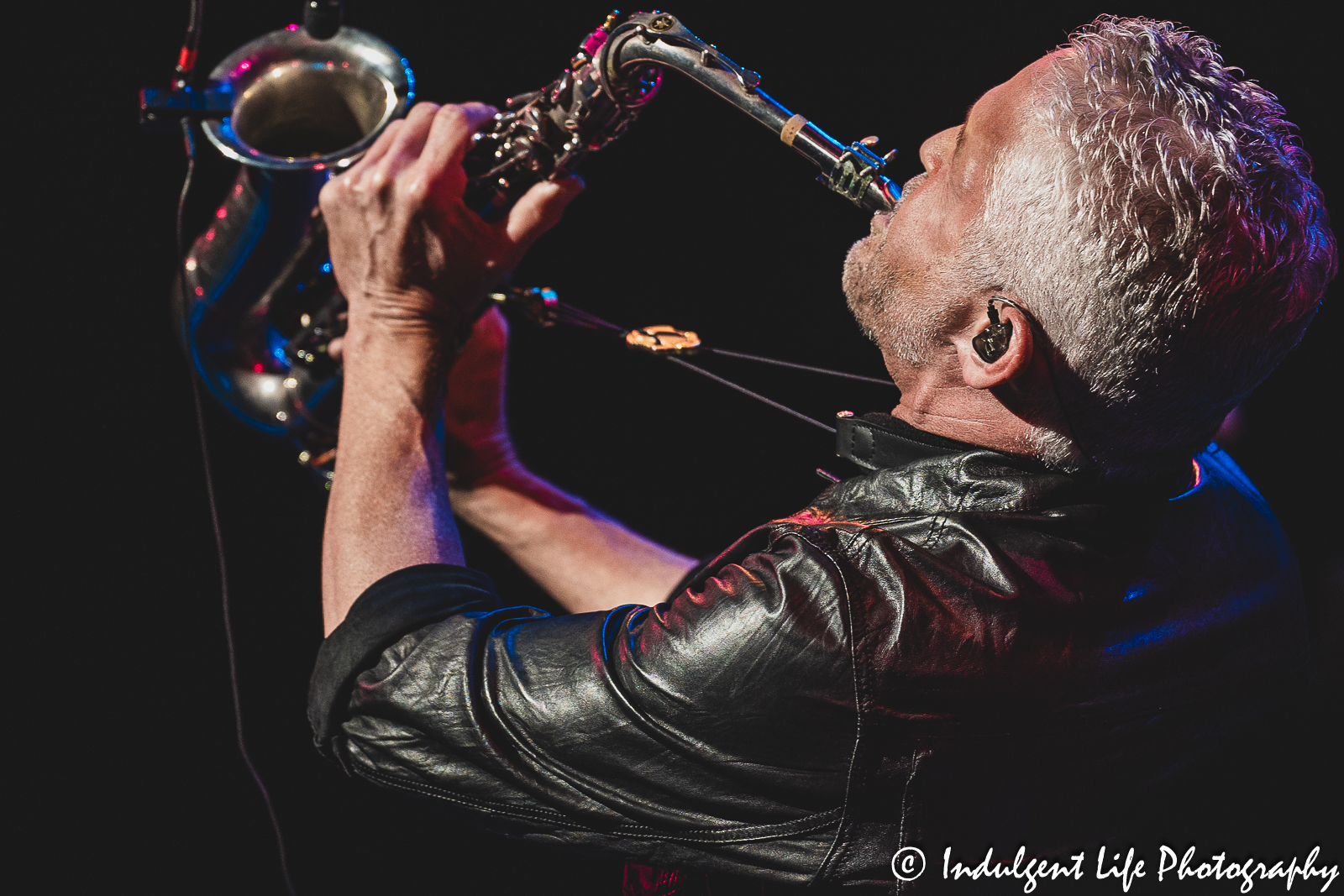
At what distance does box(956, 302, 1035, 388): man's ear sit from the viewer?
4.19ft

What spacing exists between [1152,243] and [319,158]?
1.52m

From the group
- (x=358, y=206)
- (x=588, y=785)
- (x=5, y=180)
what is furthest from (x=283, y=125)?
(x=588, y=785)

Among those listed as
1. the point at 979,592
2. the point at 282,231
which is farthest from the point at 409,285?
the point at 979,592

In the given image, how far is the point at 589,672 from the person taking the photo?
122 cm

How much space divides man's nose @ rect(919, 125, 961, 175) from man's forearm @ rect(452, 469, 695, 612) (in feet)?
3.39

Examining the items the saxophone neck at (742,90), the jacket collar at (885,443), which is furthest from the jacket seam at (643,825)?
the saxophone neck at (742,90)

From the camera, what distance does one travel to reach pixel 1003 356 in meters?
1.29

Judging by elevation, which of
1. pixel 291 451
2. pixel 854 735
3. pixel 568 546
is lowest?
pixel 291 451

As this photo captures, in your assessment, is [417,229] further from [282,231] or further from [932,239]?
[932,239]

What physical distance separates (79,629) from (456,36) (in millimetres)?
1883

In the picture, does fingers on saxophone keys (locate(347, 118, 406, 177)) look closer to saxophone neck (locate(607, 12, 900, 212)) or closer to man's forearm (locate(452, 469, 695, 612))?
saxophone neck (locate(607, 12, 900, 212))

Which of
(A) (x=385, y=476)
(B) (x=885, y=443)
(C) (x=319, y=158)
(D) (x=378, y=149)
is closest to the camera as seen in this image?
(B) (x=885, y=443)

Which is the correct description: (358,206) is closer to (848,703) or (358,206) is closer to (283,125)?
(283,125)

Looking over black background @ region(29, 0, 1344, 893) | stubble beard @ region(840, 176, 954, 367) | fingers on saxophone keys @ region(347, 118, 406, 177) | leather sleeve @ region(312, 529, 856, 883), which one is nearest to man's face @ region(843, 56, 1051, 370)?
stubble beard @ region(840, 176, 954, 367)
